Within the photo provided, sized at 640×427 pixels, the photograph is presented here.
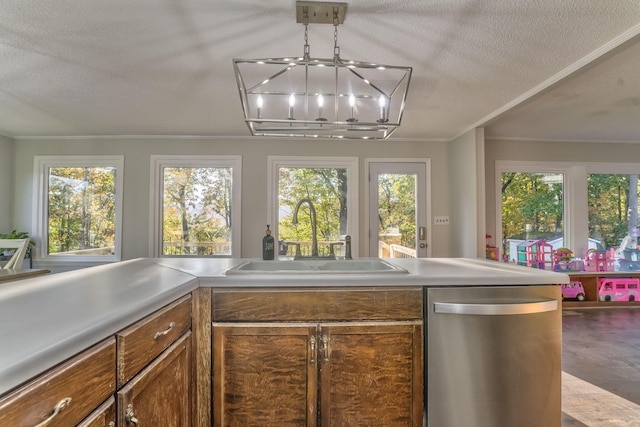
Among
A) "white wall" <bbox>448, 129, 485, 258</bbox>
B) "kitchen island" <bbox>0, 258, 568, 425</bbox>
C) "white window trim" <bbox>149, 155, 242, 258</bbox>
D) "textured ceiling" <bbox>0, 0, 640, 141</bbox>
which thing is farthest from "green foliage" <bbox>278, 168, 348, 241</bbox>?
"kitchen island" <bbox>0, 258, 568, 425</bbox>

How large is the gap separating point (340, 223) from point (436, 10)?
2.91m

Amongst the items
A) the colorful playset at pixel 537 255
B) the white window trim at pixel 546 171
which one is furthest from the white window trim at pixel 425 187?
the colorful playset at pixel 537 255

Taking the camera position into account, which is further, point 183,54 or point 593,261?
point 593,261

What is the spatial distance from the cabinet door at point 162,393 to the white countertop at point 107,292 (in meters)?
0.19

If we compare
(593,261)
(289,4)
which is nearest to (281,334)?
(289,4)

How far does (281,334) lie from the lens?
1386mm

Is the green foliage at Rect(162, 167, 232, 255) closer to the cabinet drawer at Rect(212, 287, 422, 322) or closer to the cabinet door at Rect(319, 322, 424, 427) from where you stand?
the cabinet drawer at Rect(212, 287, 422, 322)

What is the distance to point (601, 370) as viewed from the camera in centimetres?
245

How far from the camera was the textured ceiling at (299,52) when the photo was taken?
172 cm

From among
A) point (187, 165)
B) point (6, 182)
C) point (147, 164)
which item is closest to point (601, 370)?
point (187, 165)

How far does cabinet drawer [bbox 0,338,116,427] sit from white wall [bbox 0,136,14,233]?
4906 millimetres

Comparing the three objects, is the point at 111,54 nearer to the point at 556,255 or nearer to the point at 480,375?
the point at 480,375

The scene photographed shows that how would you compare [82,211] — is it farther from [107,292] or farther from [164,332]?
[164,332]

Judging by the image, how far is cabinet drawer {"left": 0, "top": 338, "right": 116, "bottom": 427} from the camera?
1.86 feet
